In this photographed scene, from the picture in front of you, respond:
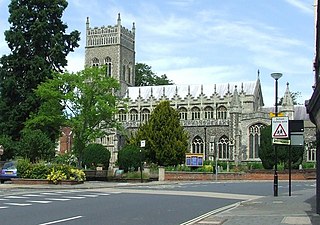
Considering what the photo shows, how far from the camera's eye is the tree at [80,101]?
46.6 metres

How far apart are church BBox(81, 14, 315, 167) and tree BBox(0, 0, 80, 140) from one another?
77.8 ft

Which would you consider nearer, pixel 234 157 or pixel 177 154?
pixel 177 154

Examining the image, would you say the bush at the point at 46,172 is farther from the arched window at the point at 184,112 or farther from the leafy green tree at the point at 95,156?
the arched window at the point at 184,112

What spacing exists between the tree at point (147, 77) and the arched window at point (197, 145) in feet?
94.1

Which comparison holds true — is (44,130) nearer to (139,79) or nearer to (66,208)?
(66,208)

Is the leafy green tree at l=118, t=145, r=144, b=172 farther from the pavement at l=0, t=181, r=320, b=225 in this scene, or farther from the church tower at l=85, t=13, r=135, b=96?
the church tower at l=85, t=13, r=135, b=96

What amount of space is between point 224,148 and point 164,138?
21272mm

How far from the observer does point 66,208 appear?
63.0 ft

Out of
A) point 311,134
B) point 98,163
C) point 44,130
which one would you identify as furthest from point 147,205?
point 311,134

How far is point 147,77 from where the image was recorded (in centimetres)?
11750

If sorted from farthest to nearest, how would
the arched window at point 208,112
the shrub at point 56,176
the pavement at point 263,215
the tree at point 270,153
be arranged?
1. the arched window at point 208,112
2. the tree at point 270,153
3. the shrub at point 56,176
4. the pavement at point 263,215

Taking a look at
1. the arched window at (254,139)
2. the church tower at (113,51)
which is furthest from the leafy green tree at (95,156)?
the church tower at (113,51)

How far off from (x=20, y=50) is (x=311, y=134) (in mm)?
43129

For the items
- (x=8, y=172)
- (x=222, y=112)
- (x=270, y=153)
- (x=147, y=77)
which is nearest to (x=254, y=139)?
(x=222, y=112)
